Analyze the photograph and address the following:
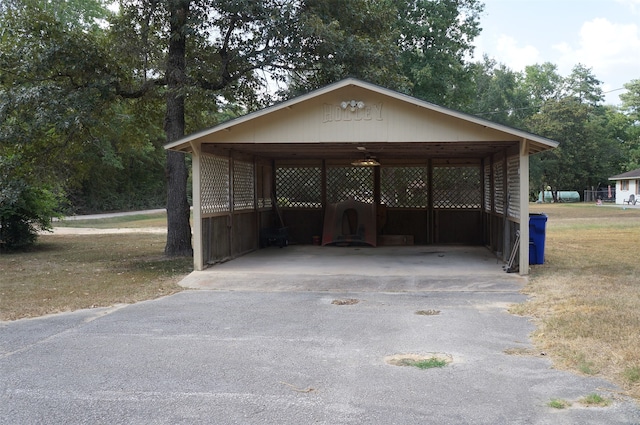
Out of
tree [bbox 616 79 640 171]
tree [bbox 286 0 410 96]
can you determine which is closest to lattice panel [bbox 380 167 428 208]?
tree [bbox 286 0 410 96]

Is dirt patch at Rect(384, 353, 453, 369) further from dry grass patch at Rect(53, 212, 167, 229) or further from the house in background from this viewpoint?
the house in background

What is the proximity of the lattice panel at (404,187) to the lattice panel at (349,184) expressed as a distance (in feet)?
1.14

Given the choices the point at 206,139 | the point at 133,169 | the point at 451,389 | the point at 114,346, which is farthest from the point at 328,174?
the point at 133,169

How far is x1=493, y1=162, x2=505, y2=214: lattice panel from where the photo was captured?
11617 mm

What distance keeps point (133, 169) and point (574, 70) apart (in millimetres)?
51520

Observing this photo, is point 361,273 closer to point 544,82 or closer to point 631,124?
point 631,124

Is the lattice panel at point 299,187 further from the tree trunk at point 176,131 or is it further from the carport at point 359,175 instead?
the tree trunk at point 176,131

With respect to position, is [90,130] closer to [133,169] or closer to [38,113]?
[38,113]

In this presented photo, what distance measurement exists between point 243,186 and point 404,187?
4.25 metres

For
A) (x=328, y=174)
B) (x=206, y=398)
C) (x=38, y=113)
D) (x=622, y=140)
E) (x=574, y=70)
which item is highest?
(x=574, y=70)

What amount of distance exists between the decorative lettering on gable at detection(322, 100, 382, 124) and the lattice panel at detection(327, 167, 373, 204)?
17.3 ft

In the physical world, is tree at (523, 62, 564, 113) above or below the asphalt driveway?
above

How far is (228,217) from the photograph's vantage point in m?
11.7

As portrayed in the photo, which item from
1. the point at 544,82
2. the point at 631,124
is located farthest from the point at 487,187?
the point at 544,82
